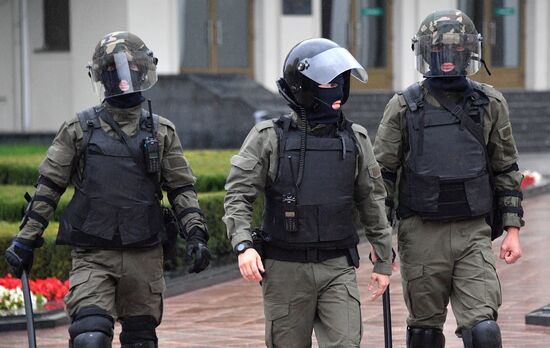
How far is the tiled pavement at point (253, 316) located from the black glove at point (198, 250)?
7.19ft

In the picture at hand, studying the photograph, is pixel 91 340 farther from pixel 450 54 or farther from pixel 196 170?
pixel 196 170

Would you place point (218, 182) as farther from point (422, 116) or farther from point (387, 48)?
point (387, 48)

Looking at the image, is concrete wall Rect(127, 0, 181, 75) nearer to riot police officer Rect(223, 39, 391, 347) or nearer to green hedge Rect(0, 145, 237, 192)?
green hedge Rect(0, 145, 237, 192)

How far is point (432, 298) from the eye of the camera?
637 cm

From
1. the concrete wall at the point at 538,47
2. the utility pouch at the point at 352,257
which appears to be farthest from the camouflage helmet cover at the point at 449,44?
the concrete wall at the point at 538,47

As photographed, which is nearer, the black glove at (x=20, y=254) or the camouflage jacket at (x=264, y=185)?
the camouflage jacket at (x=264, y=185)

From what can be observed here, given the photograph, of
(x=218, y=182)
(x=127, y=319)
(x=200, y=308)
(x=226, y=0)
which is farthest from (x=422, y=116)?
(x=226, y=0)

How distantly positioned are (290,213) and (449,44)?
4.29 ft

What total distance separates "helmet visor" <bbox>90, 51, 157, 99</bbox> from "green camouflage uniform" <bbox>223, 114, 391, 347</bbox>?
0.78 meters

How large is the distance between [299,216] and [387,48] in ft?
69.0

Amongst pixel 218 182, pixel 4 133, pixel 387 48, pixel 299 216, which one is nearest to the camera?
pixel 299 216

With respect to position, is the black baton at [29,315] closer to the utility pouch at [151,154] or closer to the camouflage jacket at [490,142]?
the utility pouch at [151,154]

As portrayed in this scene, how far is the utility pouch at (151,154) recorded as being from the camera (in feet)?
19.9

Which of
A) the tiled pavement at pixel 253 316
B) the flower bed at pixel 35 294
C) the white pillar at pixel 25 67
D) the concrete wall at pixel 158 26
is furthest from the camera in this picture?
the white pillar at pixel 25 67
